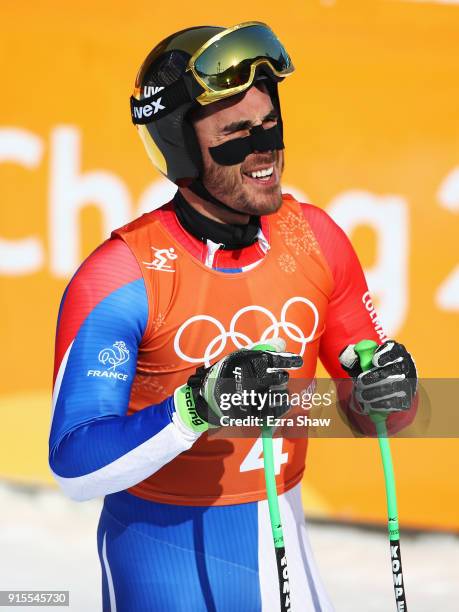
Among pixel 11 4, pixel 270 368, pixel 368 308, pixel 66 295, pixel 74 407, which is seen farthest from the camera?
pixel 11 4

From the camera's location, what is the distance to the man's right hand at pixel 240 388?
258cm

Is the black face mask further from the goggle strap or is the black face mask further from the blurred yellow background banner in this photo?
the blurred yellow background banner

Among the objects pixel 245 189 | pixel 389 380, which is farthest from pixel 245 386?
pixel 245 189

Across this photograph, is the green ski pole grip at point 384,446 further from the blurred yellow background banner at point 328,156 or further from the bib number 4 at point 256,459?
the blurred yellow background banner at point 328,156

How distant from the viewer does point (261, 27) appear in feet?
10.4

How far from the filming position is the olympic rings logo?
306cm

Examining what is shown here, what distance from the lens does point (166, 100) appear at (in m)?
3.14

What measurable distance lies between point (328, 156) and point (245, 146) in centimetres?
335

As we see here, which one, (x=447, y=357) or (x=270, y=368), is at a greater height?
(x=447, y=357)

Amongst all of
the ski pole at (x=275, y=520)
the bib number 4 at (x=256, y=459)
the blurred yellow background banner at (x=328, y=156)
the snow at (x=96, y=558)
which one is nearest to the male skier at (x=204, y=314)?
the bib number 4 at (x=256, y=459)

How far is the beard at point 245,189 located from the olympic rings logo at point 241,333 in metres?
0.28

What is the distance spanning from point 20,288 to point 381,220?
2130 mm

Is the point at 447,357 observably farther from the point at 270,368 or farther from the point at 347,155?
the point at 270,368

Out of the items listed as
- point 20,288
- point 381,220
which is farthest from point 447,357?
point 20,288
